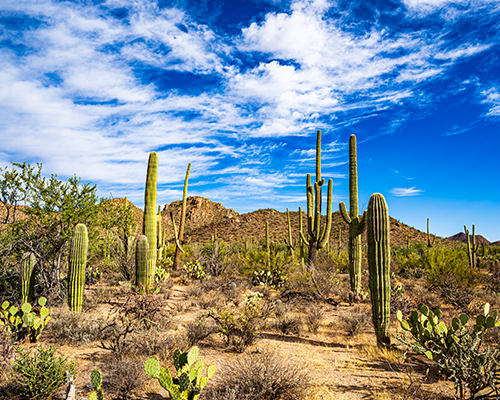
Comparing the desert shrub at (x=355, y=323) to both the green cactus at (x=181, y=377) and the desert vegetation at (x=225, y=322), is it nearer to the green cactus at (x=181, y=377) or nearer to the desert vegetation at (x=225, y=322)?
the desert vegetation at (x=225, y=322)

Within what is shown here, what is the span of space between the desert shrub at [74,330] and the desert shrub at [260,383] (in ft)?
10.4

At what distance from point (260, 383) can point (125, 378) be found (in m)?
2.02

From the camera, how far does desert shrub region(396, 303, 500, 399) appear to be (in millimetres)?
3994

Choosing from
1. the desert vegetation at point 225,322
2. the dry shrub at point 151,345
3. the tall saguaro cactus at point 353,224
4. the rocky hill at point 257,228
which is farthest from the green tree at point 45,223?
the rocky hill at point 257,228

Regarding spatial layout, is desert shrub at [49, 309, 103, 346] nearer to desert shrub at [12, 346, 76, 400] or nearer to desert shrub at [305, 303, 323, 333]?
desert shrub at [12, 346, 76, 400]

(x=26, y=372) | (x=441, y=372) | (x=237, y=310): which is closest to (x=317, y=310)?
(x=237, y=310)

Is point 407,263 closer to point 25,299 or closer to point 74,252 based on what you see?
point 74,252

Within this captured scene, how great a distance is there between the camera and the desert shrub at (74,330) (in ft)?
21.5

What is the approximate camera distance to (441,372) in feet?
16.0

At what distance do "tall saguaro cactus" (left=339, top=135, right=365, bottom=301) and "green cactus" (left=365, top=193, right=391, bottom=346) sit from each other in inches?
84.2

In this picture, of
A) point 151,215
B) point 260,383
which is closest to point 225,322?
point 260,383

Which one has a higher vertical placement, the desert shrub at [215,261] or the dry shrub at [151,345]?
the desert shrub at [215,261]

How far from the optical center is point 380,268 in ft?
20.3

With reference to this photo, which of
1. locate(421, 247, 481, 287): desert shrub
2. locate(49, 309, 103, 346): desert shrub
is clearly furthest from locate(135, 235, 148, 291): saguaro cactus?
locate(421, 247, 481, 287): desert shrub
